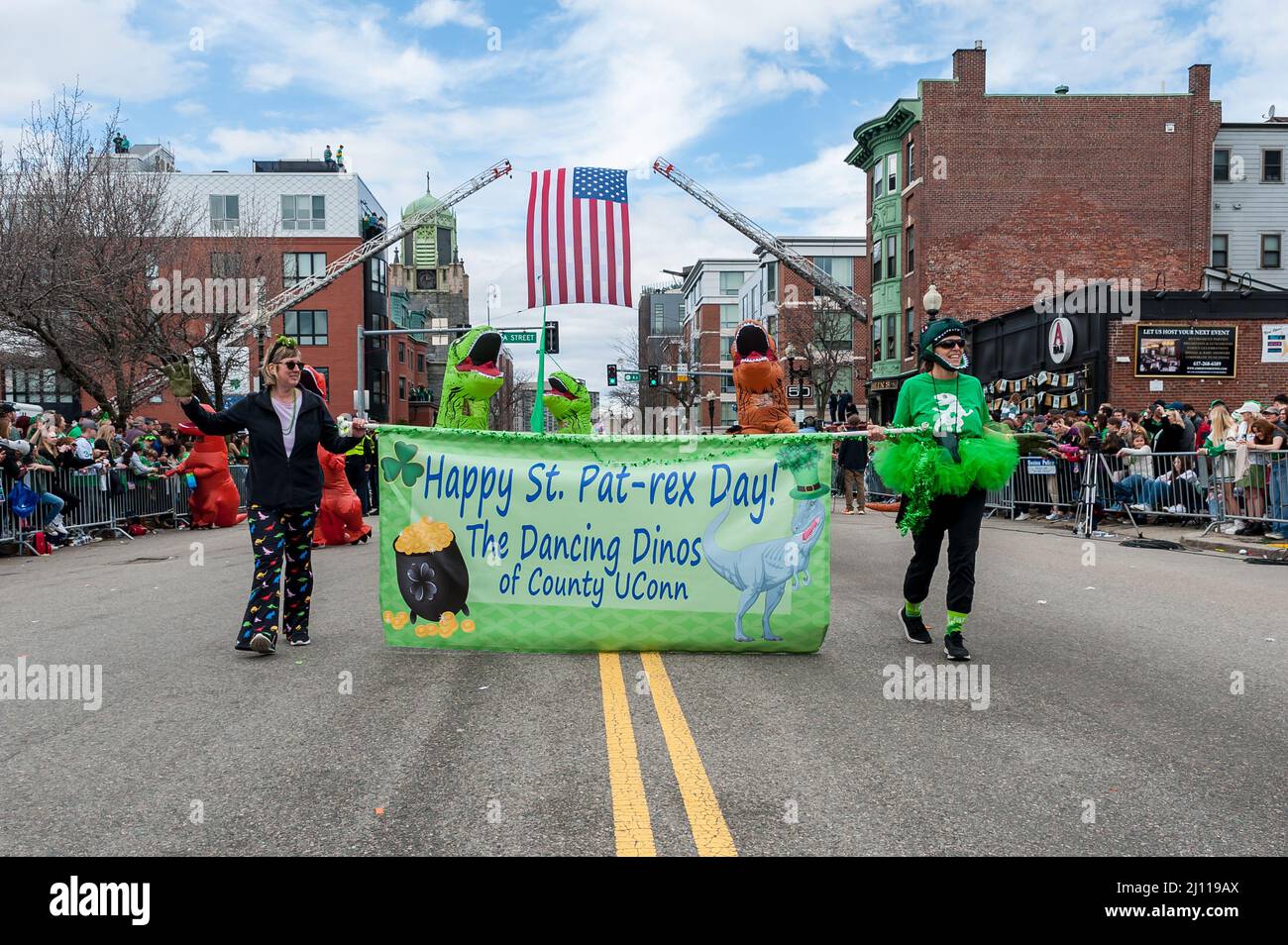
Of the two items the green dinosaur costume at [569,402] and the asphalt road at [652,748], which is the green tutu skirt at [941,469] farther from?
the green dinosaur costume at [569,402]

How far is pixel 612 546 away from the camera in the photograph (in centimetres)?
648

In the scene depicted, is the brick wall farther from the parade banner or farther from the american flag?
the parade banner

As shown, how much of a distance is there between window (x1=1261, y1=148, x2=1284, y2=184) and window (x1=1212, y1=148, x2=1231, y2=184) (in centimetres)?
141

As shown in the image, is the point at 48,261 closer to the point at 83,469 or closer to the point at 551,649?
the point at 83,469

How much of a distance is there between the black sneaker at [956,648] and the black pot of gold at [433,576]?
120 inches

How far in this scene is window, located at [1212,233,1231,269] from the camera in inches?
1673

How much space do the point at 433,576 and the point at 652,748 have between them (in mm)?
2349

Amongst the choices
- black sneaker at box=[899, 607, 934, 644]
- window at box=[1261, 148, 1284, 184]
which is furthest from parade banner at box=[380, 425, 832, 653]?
window at box=[1261, 148, 1284, 184]

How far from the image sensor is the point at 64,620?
8602 millimetres

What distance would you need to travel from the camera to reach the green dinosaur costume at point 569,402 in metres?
15.9

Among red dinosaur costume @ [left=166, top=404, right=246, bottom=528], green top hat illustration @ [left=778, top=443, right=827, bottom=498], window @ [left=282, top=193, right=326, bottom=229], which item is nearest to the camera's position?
green top hat illustration @ [left=778, top=443, right=827, bottom=498]

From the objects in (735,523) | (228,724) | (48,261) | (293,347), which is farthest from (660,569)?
(48,261)
